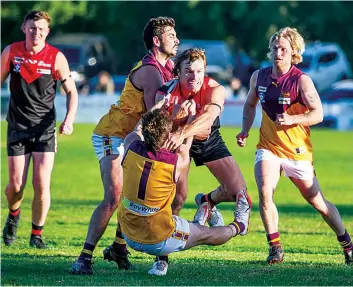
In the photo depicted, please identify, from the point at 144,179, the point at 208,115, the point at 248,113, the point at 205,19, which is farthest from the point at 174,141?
the point at 205,19

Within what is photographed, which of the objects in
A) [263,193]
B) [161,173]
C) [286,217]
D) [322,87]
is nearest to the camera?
[161,173]

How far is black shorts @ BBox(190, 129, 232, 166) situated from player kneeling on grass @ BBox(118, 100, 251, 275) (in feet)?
2.86

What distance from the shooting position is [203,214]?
32.1ft

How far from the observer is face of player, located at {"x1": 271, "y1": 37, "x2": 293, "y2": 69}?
10094 millimetres

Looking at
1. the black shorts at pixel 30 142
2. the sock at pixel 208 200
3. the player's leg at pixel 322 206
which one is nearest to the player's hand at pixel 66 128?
the black shorts at pixel 30 142

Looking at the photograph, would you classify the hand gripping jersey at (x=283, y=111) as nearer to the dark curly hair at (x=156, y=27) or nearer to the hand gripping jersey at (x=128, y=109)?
the hand gripping jersey at (x=128, y=109)

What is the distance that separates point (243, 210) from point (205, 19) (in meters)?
41.8

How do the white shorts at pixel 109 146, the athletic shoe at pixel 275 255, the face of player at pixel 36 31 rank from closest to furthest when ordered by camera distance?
1. the white shorts at pixel 109 146
2. the athletic shoe at pixel 275 255
3. the face of player at pixel 36 31

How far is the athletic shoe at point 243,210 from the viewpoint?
31.2 feet

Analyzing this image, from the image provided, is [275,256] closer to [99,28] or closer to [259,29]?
[259,29]

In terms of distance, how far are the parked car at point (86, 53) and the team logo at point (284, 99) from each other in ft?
118

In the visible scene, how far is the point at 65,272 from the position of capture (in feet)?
30.9

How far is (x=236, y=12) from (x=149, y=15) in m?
4.23

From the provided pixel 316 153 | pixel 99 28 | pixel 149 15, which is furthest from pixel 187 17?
pixel 316 153
